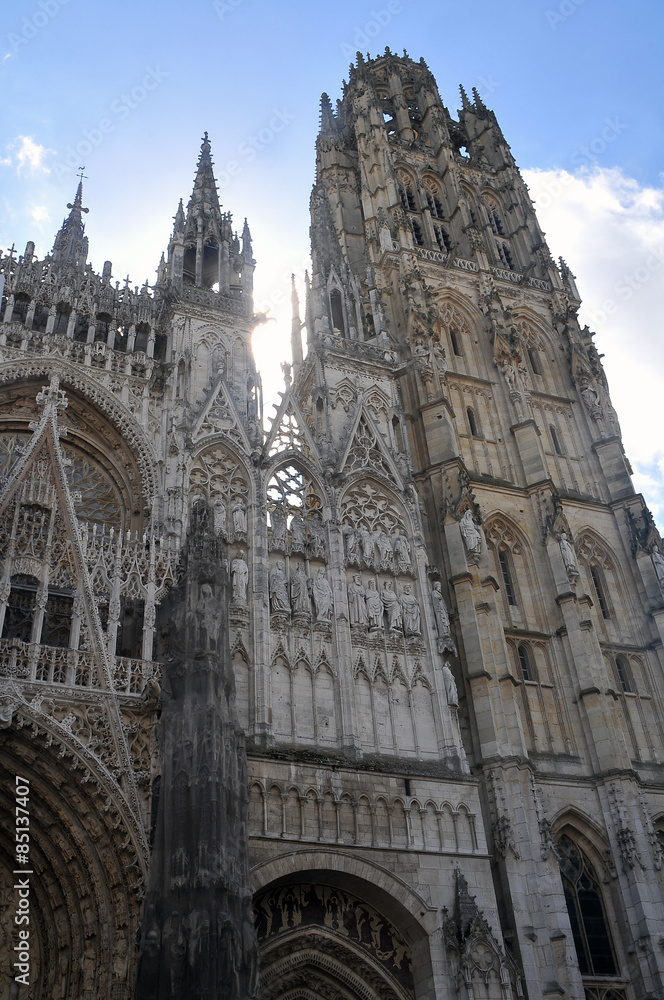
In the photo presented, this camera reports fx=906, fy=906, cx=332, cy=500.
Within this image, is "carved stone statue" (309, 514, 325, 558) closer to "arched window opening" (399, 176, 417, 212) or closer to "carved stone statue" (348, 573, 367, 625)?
"carved stone statue" (348, 573, 367, 625)

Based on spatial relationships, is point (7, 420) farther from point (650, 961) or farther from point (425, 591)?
point (650, 961)

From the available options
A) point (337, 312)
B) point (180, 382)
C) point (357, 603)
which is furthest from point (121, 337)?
point (357, 603)

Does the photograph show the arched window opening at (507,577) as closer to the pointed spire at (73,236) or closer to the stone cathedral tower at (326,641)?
the stone cathedral tower at (326,641)

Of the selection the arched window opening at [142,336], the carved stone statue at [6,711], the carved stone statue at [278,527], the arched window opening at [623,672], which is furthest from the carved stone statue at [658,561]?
the carved stone statue at [6,711]

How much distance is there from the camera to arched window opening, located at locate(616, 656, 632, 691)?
24.3m

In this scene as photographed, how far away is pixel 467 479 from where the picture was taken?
24625mm

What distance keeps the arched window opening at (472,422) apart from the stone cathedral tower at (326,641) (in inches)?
7.8

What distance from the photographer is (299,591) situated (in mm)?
19750

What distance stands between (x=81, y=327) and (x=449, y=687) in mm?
12611

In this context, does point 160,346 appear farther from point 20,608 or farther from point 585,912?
point 585,912

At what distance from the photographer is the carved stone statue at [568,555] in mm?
24469

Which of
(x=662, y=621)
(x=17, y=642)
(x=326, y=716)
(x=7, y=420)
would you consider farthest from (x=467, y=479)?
(x=17, y=642)

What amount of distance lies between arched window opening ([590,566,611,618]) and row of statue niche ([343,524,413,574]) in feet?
23.0

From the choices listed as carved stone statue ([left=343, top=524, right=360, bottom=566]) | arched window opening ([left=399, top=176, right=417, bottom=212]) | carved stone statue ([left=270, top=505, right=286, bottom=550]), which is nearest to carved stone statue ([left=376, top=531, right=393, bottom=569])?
carved stone statue ([left=343, top=524, right=360, bottom=566])
